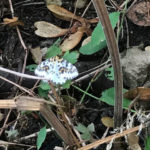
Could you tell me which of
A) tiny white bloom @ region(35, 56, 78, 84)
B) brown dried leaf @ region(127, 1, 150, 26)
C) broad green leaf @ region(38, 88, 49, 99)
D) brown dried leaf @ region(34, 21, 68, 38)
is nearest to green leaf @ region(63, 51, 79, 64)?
tiny white bloom @ region(35, 56, 78, 84)

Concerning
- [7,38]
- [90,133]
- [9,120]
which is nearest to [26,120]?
[9,120]

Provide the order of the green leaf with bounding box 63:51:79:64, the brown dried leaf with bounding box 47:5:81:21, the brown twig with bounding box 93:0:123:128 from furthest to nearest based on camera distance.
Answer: the brown dried leaf with bounding box 47:5:81:21
the green leaf with bounding box 63:51:79:64
the brown twig with bounding box 93:0:123:128

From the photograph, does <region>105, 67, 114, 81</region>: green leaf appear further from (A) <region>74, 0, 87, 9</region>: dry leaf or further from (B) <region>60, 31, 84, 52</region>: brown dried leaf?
(A) <region>74, 0, 87, 9</region>: dry leaf

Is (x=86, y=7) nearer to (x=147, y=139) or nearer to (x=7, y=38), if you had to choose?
(x=7, y=38)

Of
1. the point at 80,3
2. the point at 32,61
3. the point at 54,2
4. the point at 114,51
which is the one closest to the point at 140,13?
the point at 80,3

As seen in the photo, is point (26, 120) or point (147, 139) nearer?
point (147, 139)

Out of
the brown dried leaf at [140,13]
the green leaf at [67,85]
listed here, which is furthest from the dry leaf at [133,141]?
the brown dried leaf at [140,13]
